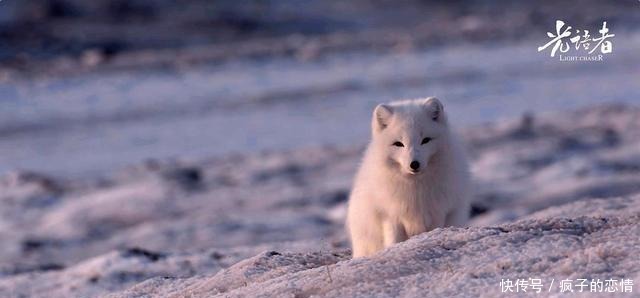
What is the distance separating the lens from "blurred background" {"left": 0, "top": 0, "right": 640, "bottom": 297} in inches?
401

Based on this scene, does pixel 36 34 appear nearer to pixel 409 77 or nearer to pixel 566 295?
pixel 409 77

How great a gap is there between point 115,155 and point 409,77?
27.8 feet

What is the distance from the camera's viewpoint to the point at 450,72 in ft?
73.3

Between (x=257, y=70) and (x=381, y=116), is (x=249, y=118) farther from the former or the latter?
(x=381, y=116)

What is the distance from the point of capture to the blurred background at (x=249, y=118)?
1020 cm

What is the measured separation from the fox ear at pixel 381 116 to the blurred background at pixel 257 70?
913 cm

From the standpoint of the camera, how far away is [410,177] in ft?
16.6

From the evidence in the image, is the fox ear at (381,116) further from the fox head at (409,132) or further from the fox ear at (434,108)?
the fox ear at (434,108)

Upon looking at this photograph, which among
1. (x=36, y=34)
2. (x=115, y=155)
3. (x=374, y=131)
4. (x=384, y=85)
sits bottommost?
(x=374, y=131)

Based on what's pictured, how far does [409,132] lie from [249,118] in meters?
12.9

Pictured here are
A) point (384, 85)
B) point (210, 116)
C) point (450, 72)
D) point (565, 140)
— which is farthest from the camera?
point (450, 72)

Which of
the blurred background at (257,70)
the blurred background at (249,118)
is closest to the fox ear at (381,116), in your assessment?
the blurred background at (249,118)

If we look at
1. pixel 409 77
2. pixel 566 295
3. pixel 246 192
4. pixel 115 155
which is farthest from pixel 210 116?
pixel 566 295

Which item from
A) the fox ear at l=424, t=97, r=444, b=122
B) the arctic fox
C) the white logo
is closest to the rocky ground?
the arctic fox
